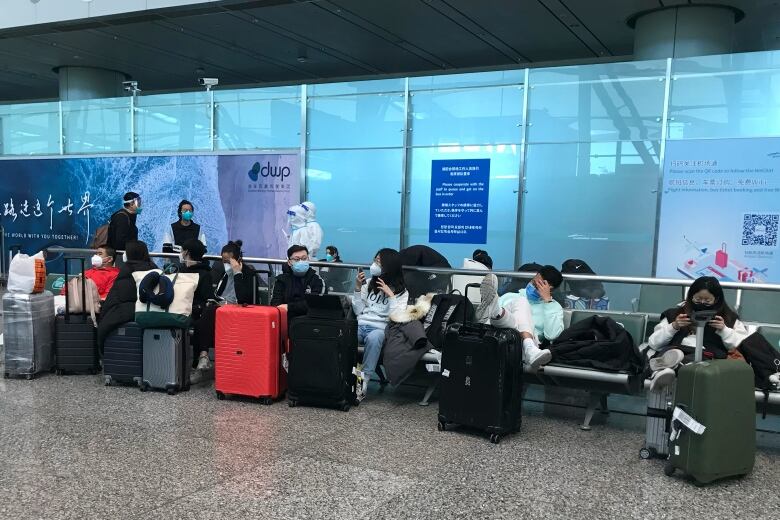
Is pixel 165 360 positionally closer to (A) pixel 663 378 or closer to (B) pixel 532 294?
(B) pixel 532 294

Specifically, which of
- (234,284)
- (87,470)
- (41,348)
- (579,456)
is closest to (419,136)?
(234,284)

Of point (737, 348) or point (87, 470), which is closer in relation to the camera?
point (87, 470)

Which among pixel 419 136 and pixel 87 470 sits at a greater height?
pixel 419 136

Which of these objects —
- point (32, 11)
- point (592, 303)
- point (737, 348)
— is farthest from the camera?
point (32, 11)

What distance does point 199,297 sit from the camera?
6789mm

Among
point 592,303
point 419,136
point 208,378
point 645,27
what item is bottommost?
point 208,378

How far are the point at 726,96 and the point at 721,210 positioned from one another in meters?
1.58

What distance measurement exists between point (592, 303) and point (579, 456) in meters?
1.75

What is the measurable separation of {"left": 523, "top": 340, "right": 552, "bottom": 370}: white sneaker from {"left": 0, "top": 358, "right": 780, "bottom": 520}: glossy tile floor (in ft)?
1.79

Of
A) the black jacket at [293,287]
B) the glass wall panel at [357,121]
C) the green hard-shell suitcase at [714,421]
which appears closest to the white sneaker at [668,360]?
the green hard-shell suitcase at [714,421]

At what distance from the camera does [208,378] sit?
6.71 metres

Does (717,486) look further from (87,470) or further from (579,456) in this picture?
(87,470)

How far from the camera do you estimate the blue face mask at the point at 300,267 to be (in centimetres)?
664

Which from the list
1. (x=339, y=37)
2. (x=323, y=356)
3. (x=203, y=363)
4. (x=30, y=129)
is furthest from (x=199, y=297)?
(x=30, y=129)
